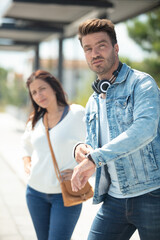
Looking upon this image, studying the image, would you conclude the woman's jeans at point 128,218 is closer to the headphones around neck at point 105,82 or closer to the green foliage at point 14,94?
the headphones around neck at point 105,82

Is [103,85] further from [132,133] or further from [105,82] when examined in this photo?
[132,133]

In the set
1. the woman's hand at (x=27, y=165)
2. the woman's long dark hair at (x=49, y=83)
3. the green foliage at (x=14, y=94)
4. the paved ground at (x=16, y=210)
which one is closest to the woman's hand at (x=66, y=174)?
the woman's hand at (x=27, y=165)

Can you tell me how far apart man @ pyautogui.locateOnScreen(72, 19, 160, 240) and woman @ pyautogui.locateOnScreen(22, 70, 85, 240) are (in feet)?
2.63

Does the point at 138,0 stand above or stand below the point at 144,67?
above

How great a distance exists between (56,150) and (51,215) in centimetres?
53

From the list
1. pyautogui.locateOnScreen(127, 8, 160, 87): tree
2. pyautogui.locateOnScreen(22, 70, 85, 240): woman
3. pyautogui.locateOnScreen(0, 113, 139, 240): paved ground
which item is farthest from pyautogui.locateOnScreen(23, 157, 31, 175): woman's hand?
pyautogui.locateOnScreen(127, 8, 160, 87): tree

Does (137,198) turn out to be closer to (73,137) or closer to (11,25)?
(73,137)

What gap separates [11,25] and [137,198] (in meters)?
14.1

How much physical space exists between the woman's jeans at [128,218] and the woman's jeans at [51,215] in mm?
728

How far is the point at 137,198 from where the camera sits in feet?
6.99

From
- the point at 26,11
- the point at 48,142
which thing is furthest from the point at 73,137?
the point at 26,11

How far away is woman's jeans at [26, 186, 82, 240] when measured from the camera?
10.1 feet

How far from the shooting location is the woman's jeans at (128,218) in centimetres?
210

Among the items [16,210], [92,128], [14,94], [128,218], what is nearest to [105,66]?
[92,128]
